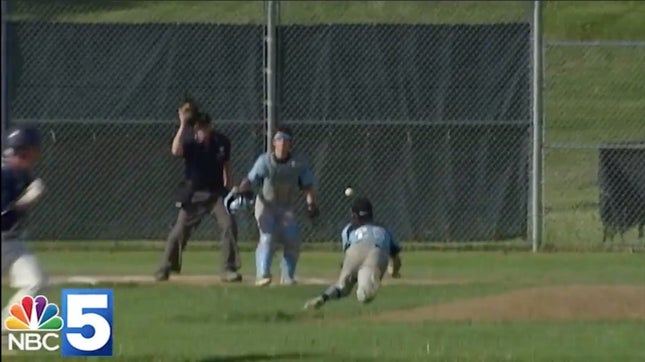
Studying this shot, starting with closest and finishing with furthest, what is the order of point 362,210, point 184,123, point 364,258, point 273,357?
point 273,357 → point 364,258 → point 362,210 → point 184,123

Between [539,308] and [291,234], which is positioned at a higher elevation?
[291,234]

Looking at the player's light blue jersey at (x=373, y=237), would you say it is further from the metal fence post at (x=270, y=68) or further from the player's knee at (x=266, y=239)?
the metal fence post at (x=270, y=68)

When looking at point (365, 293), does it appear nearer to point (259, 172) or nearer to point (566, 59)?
point (259, 172)

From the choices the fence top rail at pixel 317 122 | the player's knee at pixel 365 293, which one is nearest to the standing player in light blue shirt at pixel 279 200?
the player's knee at pixel 365 293

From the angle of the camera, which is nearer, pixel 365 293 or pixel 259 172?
pixel 365 293

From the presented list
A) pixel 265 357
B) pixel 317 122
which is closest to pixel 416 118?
pixel 317 122

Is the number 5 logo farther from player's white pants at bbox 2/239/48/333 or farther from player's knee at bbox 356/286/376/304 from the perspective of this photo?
player's knee at bbox 356/286/376/304

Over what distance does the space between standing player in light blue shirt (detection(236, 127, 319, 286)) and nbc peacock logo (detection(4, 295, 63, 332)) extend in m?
→ 5.23

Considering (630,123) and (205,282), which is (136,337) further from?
(630,123)

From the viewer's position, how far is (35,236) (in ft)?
66.9

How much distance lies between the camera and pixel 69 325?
33.2 ft

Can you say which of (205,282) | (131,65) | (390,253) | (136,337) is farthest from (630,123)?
(136,337)

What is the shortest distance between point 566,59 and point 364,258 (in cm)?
1476

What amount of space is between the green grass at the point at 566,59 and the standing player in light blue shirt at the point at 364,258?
6607mm
